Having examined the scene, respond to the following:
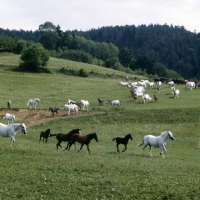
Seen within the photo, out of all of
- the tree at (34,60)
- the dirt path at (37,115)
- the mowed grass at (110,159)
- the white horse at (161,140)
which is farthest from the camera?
the tree at (34,60)

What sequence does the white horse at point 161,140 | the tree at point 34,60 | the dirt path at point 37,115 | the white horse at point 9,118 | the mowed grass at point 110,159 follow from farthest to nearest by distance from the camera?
the tree at point 34,60 < the dirt path at point 37,115 < the white horse at point 9,118 < the white horse at point 161,140 < the mowed grass at point 110,159

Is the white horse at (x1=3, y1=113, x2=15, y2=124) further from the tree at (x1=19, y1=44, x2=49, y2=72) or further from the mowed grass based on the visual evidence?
the tree at (x1=19, y1=44, x2=49, y2=72)

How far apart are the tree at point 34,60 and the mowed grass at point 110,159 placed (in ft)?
90.2

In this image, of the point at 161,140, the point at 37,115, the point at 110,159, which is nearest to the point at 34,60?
the point at 37,115

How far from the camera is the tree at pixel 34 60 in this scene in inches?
Result: 3258

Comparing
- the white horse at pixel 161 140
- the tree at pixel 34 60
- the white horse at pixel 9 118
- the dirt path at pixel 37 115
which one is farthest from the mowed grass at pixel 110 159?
the tree at pixel 34 60

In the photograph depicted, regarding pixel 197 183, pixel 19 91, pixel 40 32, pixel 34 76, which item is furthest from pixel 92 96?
pixel 40 32

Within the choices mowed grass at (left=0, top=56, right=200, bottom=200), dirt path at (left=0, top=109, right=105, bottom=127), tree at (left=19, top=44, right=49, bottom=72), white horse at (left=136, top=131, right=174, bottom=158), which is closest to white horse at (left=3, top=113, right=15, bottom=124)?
dirt path at (left=0, top=109, right=105, bottom=127)

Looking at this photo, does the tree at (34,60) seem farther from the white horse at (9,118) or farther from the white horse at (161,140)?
the white horse at (161,140)

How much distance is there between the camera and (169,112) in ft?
137

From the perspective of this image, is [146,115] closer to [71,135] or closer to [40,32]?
[71,135]

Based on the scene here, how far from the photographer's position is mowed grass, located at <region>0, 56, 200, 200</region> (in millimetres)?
14766

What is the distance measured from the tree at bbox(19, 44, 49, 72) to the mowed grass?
2750cm

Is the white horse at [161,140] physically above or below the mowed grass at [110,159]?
above
